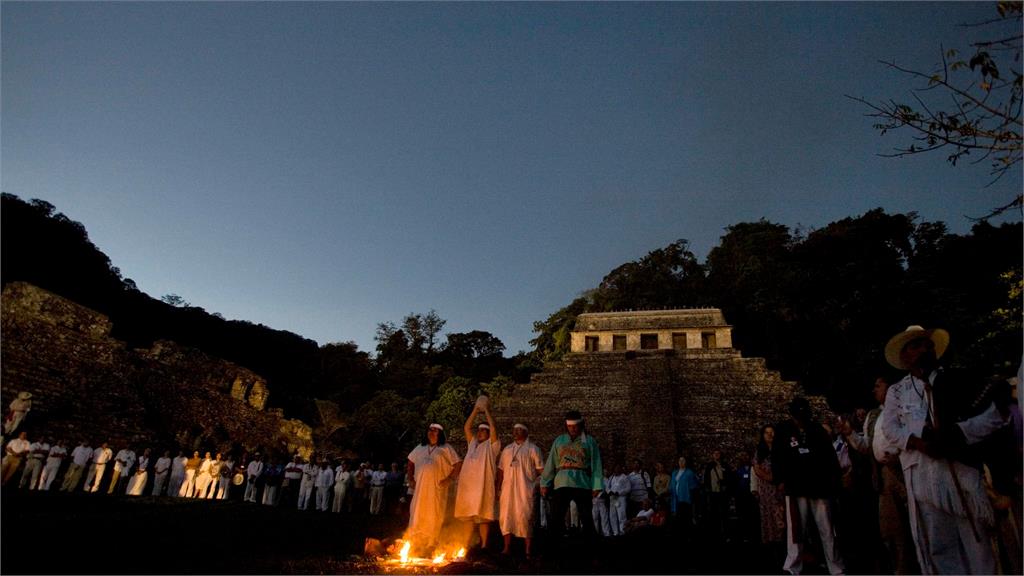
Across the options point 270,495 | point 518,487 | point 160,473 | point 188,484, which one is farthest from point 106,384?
point 518,487

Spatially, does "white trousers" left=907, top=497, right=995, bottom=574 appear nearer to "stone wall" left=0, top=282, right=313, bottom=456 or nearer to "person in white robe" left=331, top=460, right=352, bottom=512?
"person in white robe" left=331, top=460, right=352, bottom=512

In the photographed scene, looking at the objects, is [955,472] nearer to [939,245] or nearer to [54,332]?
[54,332]

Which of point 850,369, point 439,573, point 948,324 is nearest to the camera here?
point 439,573

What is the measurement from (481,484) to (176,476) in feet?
49.7

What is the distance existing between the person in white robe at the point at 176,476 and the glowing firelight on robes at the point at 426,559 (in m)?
14.5

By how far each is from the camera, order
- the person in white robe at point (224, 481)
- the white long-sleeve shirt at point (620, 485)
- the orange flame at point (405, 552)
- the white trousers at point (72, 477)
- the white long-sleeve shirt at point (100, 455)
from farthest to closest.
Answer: the person in white robe at point (224, 481) → the white long-sleeve shirt at point (100, 455) → the white trousers at point (72, 477) → the white long-sleeve shirt at point (620, 485) → the orange flame at point (405, 552)

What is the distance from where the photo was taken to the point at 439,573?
529 cm

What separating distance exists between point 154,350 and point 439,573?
24.0 m

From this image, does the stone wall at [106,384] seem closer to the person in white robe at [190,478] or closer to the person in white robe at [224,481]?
the person in white robe at [190,478]

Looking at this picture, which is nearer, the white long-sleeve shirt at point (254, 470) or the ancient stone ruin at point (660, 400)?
the white long-sleeve shirt at point (254, 470)

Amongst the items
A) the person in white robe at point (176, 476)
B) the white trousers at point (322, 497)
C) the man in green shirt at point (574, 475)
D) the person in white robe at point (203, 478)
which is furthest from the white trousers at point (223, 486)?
the man in green shirt at point (574, 475)

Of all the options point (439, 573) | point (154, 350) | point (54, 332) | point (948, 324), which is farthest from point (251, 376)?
point (948, 324)

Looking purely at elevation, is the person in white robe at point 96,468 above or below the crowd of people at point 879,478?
below

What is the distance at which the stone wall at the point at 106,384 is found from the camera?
55.8ft
